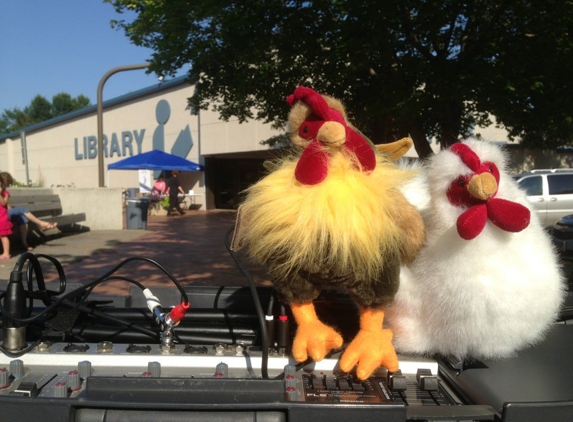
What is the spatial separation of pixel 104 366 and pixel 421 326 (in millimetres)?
963

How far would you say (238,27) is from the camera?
19.5 feet

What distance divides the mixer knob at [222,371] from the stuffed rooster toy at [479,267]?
1.91 feet

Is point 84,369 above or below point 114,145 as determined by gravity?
below

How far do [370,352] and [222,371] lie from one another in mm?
423

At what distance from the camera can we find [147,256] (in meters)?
7.46

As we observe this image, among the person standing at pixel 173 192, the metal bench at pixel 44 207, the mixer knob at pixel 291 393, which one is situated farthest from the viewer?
the person standing at pixel 173 192

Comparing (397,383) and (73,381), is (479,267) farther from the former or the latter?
(73,381)

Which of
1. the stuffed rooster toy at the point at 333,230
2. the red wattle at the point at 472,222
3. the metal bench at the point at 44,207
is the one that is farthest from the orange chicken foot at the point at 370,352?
the metal bench at the point at 44,207

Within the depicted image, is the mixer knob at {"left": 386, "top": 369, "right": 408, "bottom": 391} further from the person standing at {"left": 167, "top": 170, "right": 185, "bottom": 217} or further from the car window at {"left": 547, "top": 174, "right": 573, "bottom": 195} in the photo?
the person standing at {"left": 167, "top": 170, "right": 185, "bottom": 217}

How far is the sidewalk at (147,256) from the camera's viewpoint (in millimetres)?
6391

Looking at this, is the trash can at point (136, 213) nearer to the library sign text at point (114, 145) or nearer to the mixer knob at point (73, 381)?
the mixer knob at point (73, 381)

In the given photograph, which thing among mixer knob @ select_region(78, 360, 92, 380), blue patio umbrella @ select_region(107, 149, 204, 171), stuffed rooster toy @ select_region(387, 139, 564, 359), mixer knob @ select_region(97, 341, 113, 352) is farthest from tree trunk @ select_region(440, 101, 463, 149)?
blue patio umbrella @ select_region(107, 149, 204, 171)

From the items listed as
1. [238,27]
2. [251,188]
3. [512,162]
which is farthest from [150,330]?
[238,27]

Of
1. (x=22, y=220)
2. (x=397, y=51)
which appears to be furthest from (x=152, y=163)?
(x=397, y=51)
